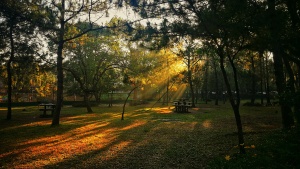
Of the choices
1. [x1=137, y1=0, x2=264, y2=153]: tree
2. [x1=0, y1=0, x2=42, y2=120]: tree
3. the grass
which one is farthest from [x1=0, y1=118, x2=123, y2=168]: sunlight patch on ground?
[x1=0, y1=0, x2=42, y2=120]: tree

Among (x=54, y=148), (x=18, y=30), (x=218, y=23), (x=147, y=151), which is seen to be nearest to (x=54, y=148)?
(x=54, y=148)

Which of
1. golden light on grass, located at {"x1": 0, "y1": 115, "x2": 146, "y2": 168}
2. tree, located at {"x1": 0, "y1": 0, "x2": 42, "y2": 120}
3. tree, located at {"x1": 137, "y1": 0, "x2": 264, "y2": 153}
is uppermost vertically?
tree, located at {"x1": 0, "y1": 0, "x2": 42, "y2": 120}

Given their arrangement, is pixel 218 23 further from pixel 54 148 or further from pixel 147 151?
pixel 54 148

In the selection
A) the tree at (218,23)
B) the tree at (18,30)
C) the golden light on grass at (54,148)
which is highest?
the tree at (18,30)

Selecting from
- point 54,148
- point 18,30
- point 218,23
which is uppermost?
point 18,30

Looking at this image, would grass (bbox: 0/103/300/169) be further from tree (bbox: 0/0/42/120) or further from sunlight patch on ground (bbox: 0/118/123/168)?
tree (bbox: 0/0/42/120)

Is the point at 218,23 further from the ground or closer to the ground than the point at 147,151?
further from the ground

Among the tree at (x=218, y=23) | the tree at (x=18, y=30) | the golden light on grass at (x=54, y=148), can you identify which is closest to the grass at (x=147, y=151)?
the golden light on grass at (x=54, y=148)

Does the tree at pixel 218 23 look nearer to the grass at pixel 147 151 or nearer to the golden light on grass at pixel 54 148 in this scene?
the grass at pixel 147 151

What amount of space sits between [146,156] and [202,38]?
14.6 ft

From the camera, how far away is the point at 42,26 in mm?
13109

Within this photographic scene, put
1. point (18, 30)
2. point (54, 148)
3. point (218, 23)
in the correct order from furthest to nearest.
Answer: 1. point (18, 30)
2. point (54, 148)
3. point (218, 23)

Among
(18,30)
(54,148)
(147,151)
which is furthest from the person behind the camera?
(18,30)

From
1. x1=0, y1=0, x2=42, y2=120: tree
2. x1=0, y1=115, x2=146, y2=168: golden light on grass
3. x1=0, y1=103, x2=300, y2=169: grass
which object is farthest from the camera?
x1=0, y1=0, x2=42, y2=120: tree
